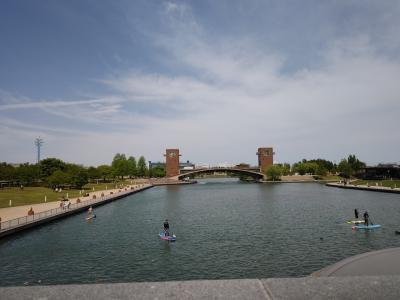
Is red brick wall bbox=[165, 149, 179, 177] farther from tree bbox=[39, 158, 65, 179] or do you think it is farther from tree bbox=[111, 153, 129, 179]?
tree bbox=[39, 158, 65, 179]

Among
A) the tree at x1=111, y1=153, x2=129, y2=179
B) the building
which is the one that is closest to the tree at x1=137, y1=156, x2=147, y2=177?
the tree at x1=111, y1=153, x2=129, y2=179

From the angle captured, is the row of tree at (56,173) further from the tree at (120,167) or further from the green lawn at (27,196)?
the green lawn at (27,196)

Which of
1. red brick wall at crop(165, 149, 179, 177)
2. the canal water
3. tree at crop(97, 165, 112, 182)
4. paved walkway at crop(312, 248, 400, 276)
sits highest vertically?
red brick wall at crop(165, 149, 179, 177)

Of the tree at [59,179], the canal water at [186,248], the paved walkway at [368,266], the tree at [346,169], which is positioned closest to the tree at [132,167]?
the tree at [59,179]

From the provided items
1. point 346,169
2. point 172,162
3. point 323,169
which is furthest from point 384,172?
point 172,162

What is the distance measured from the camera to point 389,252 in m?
14.7

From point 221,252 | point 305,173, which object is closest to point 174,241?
point 221,252

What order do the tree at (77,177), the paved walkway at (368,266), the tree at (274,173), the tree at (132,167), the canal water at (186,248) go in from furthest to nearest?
the tree at (132,167) < the tree at (274,173) < the tree at (77,177) < the canal water at (186,248) < the paved walkway at (368,266)

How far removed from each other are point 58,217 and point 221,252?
91.1 feet

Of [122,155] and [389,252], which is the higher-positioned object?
[122,155]

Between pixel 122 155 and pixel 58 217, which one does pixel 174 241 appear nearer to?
pixel 58 217

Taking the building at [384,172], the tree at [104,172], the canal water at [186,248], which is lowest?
the canal water at [186,248]

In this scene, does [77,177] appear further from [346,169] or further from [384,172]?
[384,172]

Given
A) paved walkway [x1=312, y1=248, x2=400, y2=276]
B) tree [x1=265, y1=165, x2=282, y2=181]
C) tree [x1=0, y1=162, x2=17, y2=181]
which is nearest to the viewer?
paved walkway [x1=312, y1=248, x2=400, y2=276]
